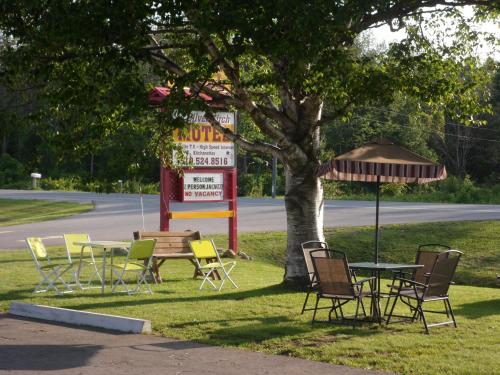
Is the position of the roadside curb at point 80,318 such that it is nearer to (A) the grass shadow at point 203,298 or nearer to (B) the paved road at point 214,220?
(A) the grass shadow at point 203,298

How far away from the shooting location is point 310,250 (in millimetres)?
12477

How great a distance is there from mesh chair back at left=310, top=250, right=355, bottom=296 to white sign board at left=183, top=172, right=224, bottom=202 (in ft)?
29.0

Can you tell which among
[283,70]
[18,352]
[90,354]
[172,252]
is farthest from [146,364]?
[172,252]

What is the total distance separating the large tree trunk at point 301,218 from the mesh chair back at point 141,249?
222 centimetres

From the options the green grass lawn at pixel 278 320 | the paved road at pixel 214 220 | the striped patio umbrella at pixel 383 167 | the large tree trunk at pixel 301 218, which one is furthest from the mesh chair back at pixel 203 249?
the paved road at pixel 214 220

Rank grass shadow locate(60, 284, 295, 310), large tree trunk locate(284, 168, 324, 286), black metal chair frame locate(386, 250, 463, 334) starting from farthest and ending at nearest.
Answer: large tree trunk locate(284, 168, 324, 286), grass shadow locate(60, 284, 295, 310), black metal chair frame locate(386, 250, 463, 334)

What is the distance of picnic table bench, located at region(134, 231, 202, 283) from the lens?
1697 centimetres

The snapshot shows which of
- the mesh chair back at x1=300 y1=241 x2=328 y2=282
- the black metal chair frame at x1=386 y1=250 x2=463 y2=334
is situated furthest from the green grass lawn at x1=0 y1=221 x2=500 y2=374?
the mesh chair back at x1=300 y1=241 x2=328 y2=282

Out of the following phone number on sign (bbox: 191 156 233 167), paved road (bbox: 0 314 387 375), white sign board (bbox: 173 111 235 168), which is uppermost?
white sign board (bbox: 173 111 235 168)

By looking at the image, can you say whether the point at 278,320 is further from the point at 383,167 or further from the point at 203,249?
the point at 203,249

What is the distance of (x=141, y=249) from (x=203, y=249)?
194 cm

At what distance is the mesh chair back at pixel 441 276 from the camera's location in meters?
11.3

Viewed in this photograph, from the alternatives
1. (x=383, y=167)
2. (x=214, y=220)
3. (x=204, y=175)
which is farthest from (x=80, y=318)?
(x=214, y=220)

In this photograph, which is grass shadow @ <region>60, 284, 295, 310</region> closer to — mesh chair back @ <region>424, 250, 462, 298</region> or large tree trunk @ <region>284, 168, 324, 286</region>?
large tree trunk @ <region>284, 168, 324, 286</region>
